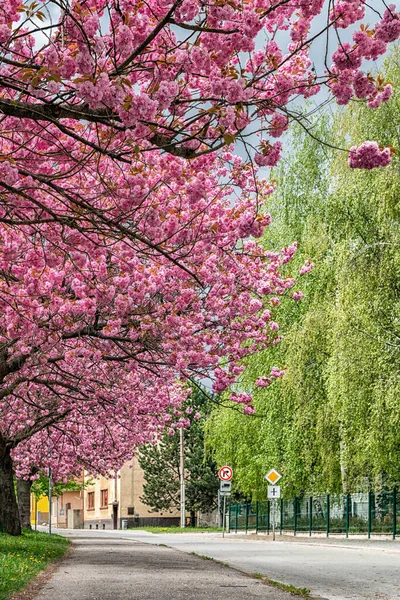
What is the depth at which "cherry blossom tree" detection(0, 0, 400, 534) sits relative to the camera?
7.03 metres

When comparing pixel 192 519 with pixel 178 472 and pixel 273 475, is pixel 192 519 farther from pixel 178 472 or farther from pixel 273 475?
pixel 273 475

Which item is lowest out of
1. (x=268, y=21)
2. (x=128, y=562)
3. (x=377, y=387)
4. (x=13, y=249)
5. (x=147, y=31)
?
(x=128, y=562)

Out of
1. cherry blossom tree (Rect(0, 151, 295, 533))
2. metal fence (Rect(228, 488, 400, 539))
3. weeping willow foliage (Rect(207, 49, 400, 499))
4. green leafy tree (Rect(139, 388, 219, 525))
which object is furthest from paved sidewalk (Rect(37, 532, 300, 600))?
green leafy tree (Rect(139, 388, 219, 525))

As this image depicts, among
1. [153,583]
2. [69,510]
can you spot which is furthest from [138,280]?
[69,510]

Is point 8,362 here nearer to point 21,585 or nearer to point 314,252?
point 21,585

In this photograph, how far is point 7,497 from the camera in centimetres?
2712

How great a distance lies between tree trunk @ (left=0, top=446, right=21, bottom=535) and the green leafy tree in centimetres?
4054

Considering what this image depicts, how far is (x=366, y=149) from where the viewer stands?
810 cm

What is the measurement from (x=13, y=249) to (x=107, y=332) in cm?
421

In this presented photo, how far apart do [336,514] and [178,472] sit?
35006mm

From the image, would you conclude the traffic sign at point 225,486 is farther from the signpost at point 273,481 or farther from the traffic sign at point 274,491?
the traffic sign at point 274,491

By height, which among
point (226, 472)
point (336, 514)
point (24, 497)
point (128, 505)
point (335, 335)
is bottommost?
point (128, 505)

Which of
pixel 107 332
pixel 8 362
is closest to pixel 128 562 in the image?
pixel 8 362

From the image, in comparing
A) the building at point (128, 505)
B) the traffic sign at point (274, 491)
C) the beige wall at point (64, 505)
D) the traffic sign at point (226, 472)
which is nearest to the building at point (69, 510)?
the beige wall at point (64, 505)
